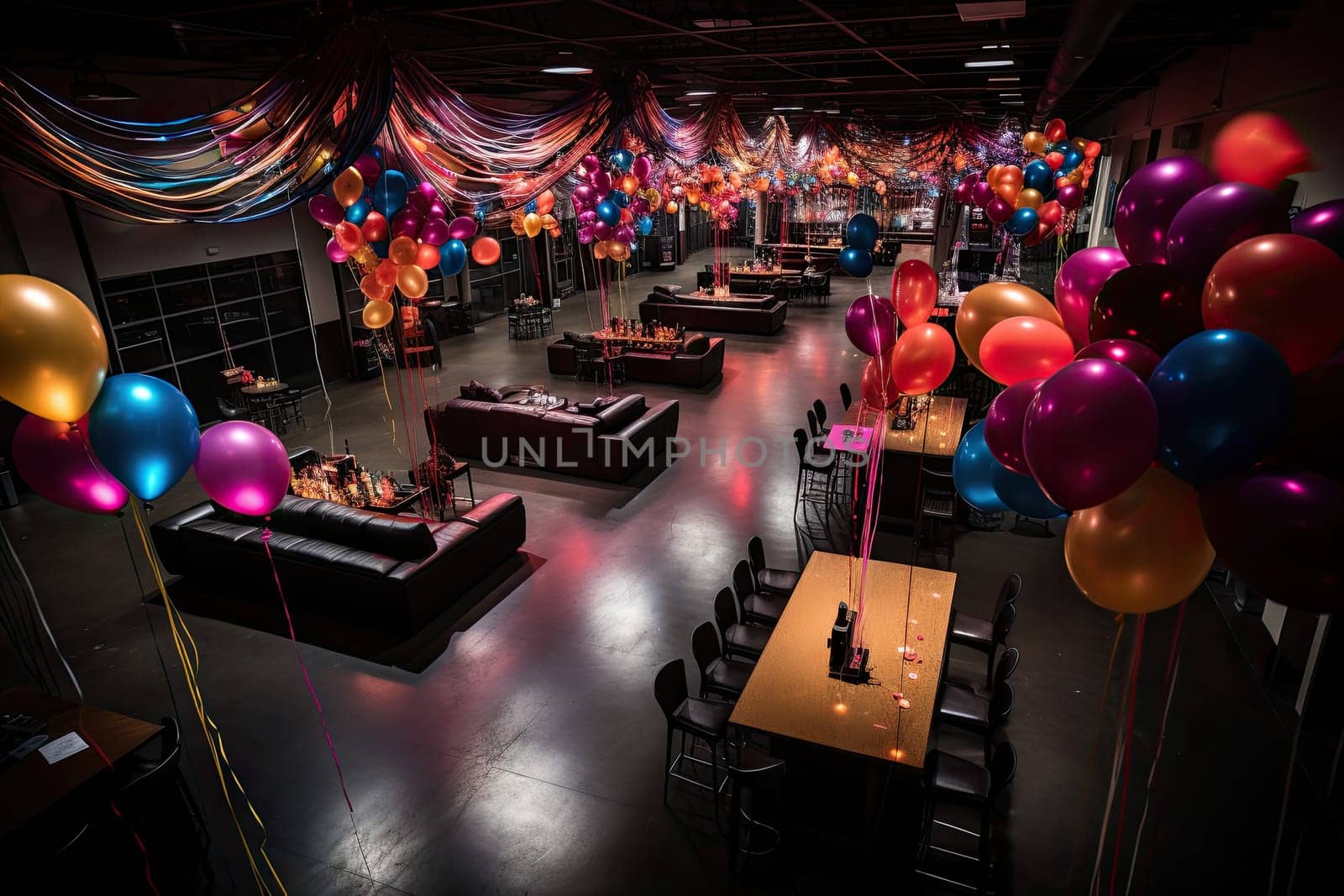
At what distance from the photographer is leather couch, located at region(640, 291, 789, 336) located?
49.2 ft

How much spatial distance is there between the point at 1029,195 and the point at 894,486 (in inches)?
174

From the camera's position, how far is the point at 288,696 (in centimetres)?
489

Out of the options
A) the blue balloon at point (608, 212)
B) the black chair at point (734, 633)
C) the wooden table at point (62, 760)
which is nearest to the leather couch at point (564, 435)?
the blue balloon at point (608, 212)

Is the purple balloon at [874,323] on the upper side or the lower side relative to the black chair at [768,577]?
upper

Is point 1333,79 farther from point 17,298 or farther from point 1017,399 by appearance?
point 17,298

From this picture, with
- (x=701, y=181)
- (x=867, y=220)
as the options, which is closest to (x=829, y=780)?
(x=867, y=220)

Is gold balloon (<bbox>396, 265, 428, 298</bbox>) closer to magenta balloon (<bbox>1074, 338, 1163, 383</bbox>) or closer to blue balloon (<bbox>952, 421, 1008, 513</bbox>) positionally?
blue balloon (<bbox>952, 421, 1008, 513</bbox>)

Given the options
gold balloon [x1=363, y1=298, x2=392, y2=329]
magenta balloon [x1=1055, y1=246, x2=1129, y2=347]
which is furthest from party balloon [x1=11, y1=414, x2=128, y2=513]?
gold balloon [x1=363, y1=298, x2=392, y2=329]

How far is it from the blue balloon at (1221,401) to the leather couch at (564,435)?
249 inches

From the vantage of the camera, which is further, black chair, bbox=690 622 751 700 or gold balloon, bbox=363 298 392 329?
gold balloon, bbox=363 298 392 329

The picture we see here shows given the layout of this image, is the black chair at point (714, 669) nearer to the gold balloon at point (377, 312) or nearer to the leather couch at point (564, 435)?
the leather couch at point (564, 435)

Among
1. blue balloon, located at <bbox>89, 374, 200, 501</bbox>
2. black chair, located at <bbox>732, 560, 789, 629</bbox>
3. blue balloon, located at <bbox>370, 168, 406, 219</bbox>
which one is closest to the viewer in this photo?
blue balloon, located at <bbox>89, 374, 200, 501</bbox>

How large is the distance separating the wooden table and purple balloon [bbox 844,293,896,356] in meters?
4.08

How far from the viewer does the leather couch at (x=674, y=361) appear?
37.9 feet
